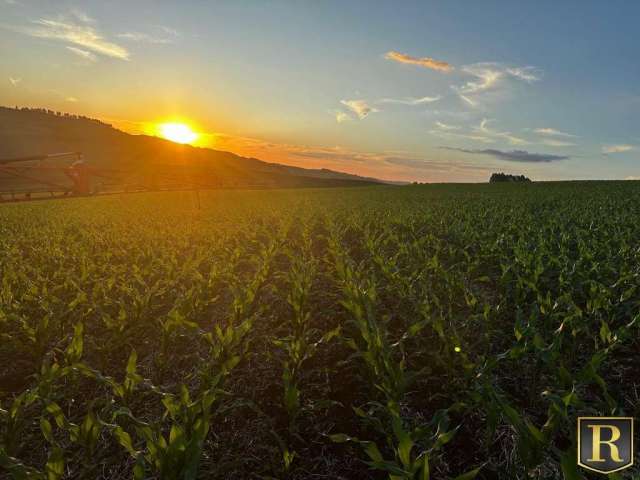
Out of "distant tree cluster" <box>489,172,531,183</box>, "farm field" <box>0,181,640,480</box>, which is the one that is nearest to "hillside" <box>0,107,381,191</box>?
"distant tree cluster" <box>489,172,531,183</box>

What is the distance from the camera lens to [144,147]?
154375 mm

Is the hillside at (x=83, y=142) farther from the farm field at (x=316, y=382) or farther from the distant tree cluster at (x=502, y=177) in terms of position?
the farm field at (x=316, y=382)

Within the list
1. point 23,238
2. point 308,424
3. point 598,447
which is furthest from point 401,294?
point 23,238

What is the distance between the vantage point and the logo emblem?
95.7 inches

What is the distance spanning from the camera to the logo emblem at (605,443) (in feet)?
7.97

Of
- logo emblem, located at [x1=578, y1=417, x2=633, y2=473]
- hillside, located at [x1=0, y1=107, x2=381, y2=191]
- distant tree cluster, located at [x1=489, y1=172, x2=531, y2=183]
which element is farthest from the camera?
hillside, located at [x1=0, y1=107, x2=381, y2=191]

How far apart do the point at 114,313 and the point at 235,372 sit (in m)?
2.86

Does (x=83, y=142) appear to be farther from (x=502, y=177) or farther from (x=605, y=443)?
(x=605, y=443)

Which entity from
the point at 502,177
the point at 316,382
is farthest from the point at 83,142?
the point at 316,382

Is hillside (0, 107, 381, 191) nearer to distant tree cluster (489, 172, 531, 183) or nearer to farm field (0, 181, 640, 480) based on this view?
distant tree cluster (489, 172, 531, 183)

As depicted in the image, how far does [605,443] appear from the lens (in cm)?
257

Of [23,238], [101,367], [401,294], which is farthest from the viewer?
[23,238]

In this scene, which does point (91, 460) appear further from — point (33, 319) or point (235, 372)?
point (33, 319)

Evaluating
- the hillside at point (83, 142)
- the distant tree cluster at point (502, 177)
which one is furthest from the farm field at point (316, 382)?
the hillside at point (83, 142)
